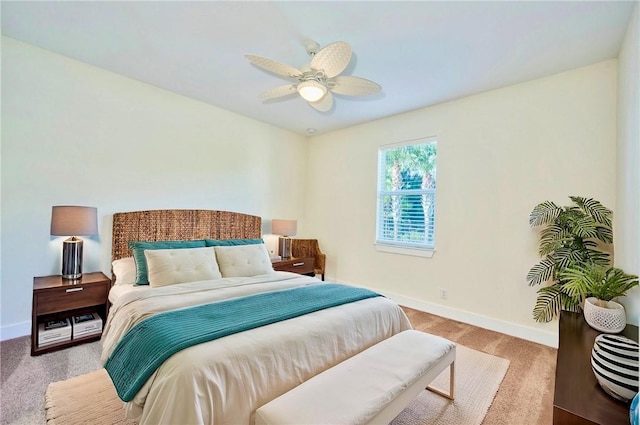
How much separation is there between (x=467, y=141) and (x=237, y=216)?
10.4ft

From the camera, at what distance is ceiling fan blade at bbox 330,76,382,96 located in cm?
231

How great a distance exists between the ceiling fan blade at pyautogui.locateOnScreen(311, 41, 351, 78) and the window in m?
2.17

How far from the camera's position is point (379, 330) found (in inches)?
83.1

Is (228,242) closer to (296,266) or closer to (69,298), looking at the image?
(296,266)

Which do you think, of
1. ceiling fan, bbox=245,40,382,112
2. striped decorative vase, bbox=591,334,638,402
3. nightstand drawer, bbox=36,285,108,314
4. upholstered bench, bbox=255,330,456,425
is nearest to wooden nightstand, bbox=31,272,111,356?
nightstand drawer, bbox=36,285,108,314

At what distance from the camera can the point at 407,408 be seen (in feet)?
6.26

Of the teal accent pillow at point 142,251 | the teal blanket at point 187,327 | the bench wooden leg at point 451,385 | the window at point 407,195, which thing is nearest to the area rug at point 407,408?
the bench wooden leg at point 451,385

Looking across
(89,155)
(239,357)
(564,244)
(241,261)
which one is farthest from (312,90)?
(564,244)

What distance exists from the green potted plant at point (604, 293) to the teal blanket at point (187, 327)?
62.4 inches

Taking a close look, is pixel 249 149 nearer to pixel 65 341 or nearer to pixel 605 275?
pixel 65 341

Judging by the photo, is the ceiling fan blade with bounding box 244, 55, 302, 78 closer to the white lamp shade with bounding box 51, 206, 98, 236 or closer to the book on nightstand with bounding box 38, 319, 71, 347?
the white lamp shade with bounding box 51, 206, 98, 236

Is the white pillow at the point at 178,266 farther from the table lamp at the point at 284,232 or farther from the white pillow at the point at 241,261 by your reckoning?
the table lamp at the point at 284,232

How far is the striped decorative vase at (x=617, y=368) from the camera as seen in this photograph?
112cm

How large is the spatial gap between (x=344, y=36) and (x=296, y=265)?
9.93 ft
